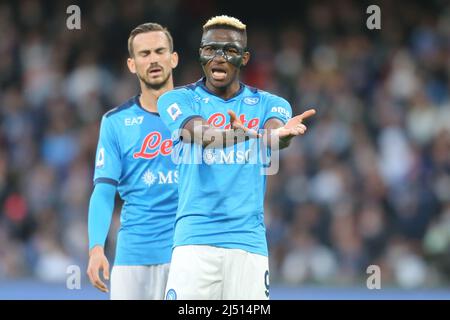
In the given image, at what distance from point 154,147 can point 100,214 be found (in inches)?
23.9

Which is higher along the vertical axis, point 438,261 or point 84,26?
point 84,26

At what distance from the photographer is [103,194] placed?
692 cm

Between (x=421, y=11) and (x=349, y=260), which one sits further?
(x=421, y=11)

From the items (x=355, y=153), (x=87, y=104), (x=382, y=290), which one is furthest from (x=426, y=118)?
(x=87, y=104)

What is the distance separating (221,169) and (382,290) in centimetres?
588

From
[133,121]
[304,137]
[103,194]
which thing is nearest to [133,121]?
[133,121]

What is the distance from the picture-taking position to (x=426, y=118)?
45.7 ft

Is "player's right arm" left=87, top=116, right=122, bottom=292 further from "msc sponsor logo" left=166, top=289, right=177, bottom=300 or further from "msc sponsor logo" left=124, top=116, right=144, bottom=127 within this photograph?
"msc sponsor logo" left=166, top=289, right=177, bottom=300

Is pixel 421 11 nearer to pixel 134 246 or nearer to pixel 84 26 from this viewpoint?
pixel 84 26

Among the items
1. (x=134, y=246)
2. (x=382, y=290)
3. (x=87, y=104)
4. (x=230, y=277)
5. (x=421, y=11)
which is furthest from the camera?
(x=421, y=11)

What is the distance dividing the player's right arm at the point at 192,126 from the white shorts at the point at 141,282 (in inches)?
49.9

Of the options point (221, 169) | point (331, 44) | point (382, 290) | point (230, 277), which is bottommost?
point (382, 290)

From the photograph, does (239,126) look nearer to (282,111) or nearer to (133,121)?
(282,111)

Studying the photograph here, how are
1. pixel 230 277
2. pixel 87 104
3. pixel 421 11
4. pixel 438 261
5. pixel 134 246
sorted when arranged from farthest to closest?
pixel 421 11, pixel 87 104, pixel 438 261, pixel 134 246, pixel 230 277
